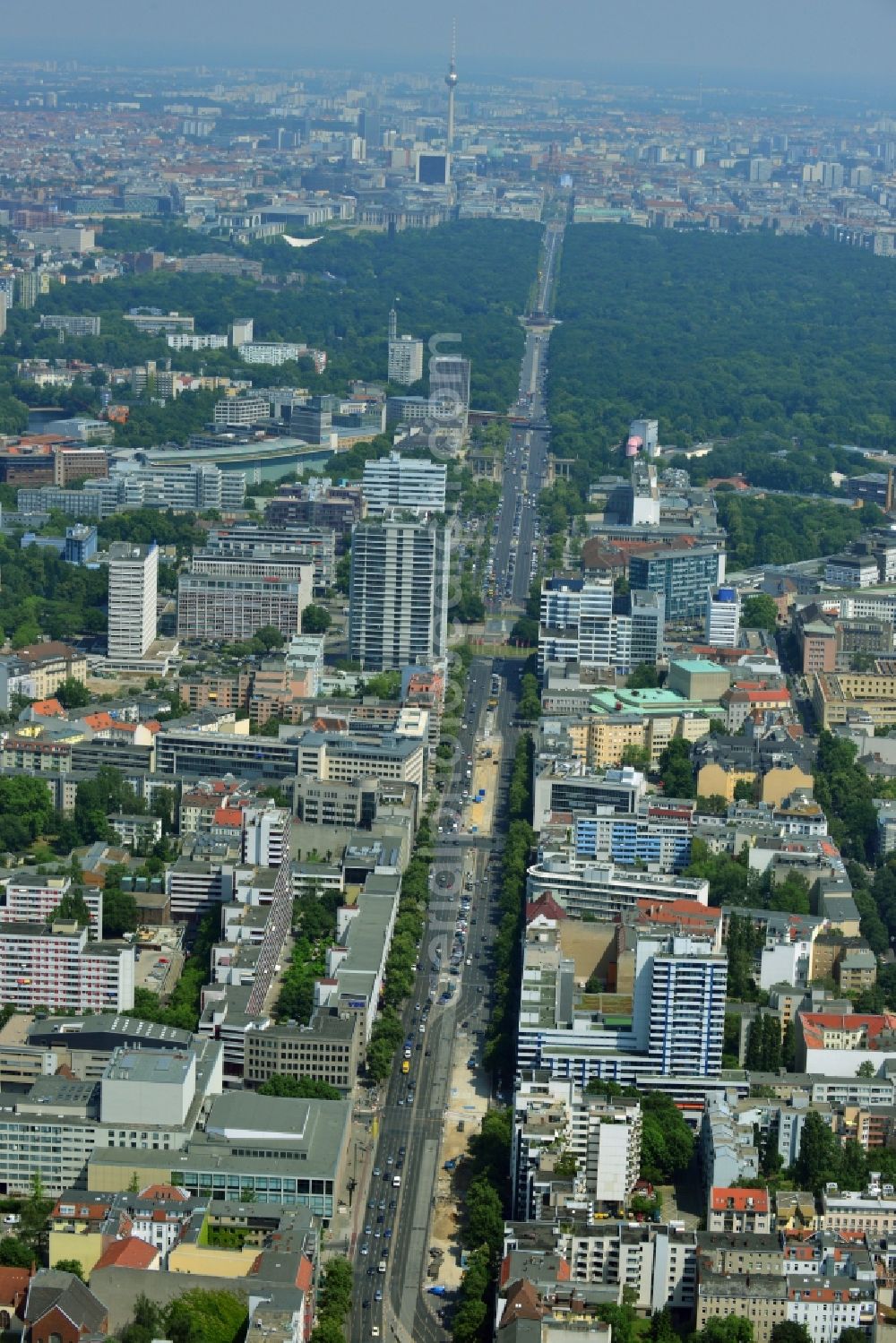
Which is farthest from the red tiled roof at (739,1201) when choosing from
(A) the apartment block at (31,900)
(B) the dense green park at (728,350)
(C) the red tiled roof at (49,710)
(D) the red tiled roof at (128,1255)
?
(B) the dense green park at (728,350)

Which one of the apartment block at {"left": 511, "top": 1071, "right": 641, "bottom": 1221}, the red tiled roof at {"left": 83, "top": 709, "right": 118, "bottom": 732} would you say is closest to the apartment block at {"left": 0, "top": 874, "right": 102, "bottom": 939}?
the apartment block at {"left": 511, "top": 1071, "right": 641, "bottom": 1221}

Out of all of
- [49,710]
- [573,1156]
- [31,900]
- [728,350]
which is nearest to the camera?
[573,1156]

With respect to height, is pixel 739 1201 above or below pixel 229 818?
above

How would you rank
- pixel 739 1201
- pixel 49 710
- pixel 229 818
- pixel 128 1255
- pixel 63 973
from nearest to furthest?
1. pixel 128 1255
2. pixel 739 1201
3. pixel 63 973
4. pixel 229 818
5. pixel 49 710

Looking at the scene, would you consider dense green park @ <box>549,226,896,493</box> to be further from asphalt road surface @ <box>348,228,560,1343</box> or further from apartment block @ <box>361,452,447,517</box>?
asphalt road surface @ <box>348,228,560,1343</box>

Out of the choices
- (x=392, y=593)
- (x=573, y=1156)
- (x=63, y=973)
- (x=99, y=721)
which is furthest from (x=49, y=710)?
(x=573, y=1156)

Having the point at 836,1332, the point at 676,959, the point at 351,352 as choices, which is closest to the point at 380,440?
the point at 351,352

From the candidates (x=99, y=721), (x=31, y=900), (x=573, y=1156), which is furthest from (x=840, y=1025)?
(x=99, y=721)

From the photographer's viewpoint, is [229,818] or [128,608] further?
[128,608]

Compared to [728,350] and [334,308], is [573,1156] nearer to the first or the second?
[728,350]

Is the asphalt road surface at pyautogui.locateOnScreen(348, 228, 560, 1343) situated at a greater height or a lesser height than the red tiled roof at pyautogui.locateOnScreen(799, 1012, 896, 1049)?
lesser

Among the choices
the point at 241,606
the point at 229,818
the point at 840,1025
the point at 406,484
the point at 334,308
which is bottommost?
the point at 334,308
